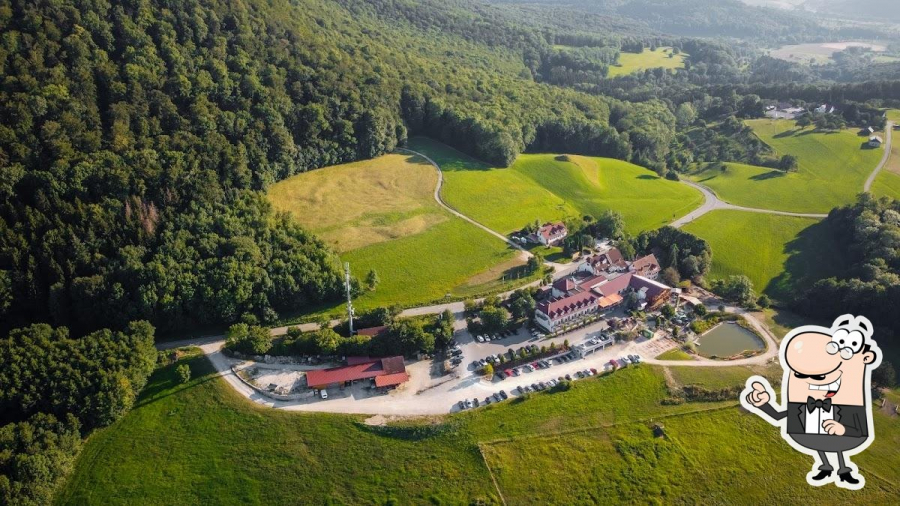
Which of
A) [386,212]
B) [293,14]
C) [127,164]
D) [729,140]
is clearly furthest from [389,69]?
[729,140]

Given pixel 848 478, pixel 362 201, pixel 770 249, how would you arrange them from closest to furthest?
pixel 848 478, pixel 770 249, pixel 362 201

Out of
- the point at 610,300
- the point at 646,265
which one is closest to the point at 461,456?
the point at 610,300

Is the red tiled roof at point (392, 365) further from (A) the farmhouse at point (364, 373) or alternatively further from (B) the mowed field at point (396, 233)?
(B) the mowed field at point (396, 233)

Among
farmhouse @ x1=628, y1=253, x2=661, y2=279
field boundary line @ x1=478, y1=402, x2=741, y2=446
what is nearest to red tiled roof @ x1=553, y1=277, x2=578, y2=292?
farmhouse @ x1=628, y1=253, x2=661, y2=279

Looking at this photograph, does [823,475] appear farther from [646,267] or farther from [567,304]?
[646,267]

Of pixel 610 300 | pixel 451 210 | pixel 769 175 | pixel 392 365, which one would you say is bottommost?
pixel 392 365

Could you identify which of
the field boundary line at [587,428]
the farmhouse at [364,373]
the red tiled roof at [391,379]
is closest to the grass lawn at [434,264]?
the farmhouse at [364,373]

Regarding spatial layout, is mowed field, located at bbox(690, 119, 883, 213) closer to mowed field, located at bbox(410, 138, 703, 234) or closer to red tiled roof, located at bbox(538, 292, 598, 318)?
mowed field, located at bbox(410, 138, 703, 234)
